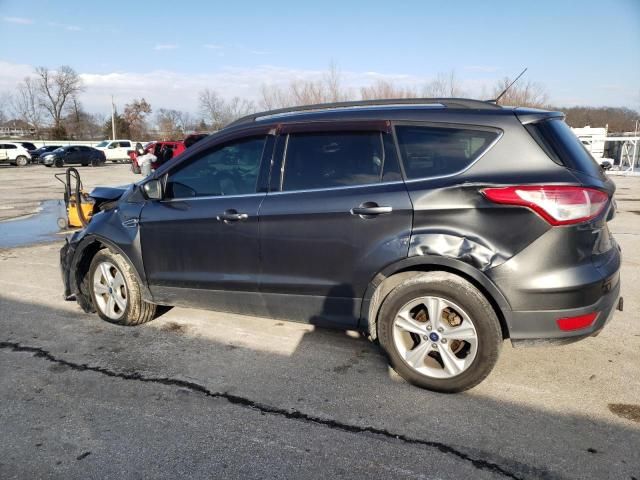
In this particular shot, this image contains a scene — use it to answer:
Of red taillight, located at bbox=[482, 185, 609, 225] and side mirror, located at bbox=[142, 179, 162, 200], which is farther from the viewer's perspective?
side mirror, located at bbox=[142, 179, 162, 200]

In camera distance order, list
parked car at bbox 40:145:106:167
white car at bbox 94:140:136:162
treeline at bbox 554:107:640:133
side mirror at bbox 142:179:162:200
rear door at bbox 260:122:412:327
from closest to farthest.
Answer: rear door at bbox 260:122:412:327 < side mirror at bbox 142:179:162:200 < parked car at bbox 40:145:106:167 < white car at bbox 94:140:136:162 < treeline at bbox 554:107:640:133

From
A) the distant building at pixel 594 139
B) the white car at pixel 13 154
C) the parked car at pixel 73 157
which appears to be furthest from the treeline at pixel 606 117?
the white car at pixel 13 154

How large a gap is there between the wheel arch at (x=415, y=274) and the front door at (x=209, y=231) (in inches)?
35.4

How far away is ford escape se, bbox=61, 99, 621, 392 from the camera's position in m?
2.78

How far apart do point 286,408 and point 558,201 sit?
2026mm

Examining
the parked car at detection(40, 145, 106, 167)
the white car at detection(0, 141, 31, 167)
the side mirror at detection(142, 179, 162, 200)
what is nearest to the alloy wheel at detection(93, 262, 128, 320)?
the side mirror at detection(142, 179, 162, 200)

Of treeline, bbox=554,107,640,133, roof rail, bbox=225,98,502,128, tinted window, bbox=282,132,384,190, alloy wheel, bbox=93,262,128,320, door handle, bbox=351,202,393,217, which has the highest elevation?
treeline, bbox=554,107,640,133

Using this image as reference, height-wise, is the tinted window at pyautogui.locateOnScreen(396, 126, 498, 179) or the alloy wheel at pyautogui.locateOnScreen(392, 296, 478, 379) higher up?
the tinted window at pyautogui.locateOnScreen(396, 126, 498, 179)

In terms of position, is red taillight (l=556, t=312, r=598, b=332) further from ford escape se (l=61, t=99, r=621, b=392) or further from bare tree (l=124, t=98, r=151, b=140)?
bare tree (l=124, t=98, r=151, b=140)

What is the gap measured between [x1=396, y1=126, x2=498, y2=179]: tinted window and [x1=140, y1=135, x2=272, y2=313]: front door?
1097 mm

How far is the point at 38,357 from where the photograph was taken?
371cm

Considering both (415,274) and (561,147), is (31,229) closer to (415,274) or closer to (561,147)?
(415,274)

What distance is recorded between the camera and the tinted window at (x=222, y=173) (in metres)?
3.63

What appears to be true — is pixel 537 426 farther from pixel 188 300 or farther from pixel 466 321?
pixel 188 300
